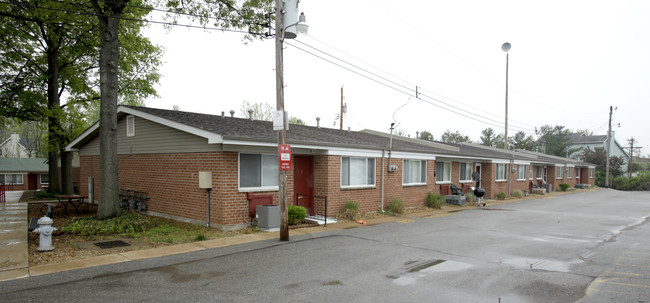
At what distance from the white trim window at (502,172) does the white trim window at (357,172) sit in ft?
46.2

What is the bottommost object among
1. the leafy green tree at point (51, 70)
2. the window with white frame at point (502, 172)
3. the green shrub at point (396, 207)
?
the green shrub at point (396, 207)

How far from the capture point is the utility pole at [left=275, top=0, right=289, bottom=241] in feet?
31.7

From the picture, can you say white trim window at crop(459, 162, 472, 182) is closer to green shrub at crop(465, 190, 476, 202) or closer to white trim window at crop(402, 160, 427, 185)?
green shrub at crop(465, 190, 476, 202)

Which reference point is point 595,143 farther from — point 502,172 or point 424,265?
point 424,265

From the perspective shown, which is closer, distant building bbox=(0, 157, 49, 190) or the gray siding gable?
the gray siding gable

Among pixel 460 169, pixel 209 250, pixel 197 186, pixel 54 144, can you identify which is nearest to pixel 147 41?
pixel 54 144

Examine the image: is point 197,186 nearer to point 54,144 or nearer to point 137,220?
point 137,220

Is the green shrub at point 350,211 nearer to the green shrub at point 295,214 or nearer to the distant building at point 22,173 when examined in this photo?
the green shrub at point 295,214

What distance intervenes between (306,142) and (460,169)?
1375 centimetres

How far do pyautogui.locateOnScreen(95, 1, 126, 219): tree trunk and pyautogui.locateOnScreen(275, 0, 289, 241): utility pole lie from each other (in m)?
5.26

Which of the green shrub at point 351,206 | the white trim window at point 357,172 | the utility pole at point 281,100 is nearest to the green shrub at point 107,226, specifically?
the utility pole at point 281,100

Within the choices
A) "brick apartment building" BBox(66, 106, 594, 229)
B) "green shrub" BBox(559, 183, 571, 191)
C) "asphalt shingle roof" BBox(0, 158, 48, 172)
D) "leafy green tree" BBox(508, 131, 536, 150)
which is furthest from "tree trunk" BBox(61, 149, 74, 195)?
"leafy green tree" BBox(508, 131, 536, 150)

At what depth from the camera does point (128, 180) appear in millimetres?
15008

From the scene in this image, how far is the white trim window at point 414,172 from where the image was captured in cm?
1759
